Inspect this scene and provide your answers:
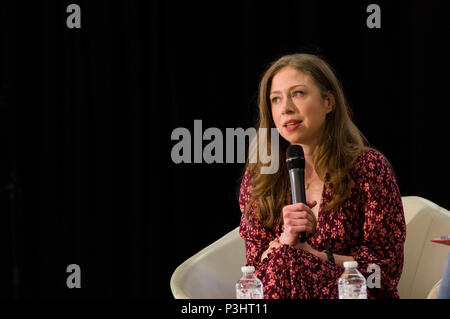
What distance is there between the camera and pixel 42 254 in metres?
3.03

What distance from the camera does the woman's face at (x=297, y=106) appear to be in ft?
6.23

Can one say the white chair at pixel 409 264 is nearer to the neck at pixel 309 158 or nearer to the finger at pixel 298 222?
the neck at pixel 309 158

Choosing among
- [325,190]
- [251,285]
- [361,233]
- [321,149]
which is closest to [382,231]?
[361,233]

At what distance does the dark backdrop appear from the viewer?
8.96 feet

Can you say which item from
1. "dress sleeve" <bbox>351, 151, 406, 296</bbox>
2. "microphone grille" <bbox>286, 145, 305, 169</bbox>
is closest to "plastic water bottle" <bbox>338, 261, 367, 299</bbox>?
"dress sleeve" <bbox>351, 151, 406, 296</bbox>

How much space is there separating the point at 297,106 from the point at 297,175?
1.30 feet

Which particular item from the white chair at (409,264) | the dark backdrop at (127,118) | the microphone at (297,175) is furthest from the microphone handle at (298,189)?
the dark backdrop at (127,118)

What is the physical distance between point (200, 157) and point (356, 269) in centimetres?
133

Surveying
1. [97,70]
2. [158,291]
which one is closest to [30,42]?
[97,70]

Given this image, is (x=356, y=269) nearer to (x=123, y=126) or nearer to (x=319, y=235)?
(x=319, y=235)

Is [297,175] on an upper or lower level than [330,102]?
lower

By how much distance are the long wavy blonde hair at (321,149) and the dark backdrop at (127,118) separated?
0.58 m

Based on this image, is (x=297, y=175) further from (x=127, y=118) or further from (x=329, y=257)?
(x=127, y=118)

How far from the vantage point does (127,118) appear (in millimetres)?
2949
